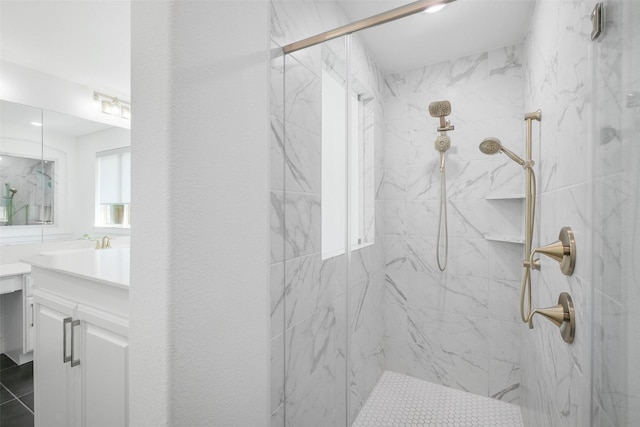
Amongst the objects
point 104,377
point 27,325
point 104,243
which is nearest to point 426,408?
point 104,377

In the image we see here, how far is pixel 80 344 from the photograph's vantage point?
107 centimetres

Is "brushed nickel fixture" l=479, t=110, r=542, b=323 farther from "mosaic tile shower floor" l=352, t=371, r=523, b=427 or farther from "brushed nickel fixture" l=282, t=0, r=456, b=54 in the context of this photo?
"brushed nickel fixture" l=282, t=0, r=456, b=54

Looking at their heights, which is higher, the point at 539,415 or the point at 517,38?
the point at 517,38

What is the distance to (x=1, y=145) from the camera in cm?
218

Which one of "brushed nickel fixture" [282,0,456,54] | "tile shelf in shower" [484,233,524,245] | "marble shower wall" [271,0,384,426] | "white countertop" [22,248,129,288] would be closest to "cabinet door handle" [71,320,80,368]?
"white countertop" [22,248,129,288]

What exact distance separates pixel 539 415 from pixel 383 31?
193cm

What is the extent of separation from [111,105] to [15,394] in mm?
2424

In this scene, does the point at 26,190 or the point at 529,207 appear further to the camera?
the point at 26,190

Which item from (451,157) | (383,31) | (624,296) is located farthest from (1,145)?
(624,296)

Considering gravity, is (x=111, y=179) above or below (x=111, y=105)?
below

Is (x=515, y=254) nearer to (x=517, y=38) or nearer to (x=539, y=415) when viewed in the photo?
(x=539, y=415)

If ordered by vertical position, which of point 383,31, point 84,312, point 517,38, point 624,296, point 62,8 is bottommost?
point 84,312

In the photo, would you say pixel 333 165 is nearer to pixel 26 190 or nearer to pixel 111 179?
pixel 111 179

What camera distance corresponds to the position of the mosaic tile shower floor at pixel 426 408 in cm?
150
